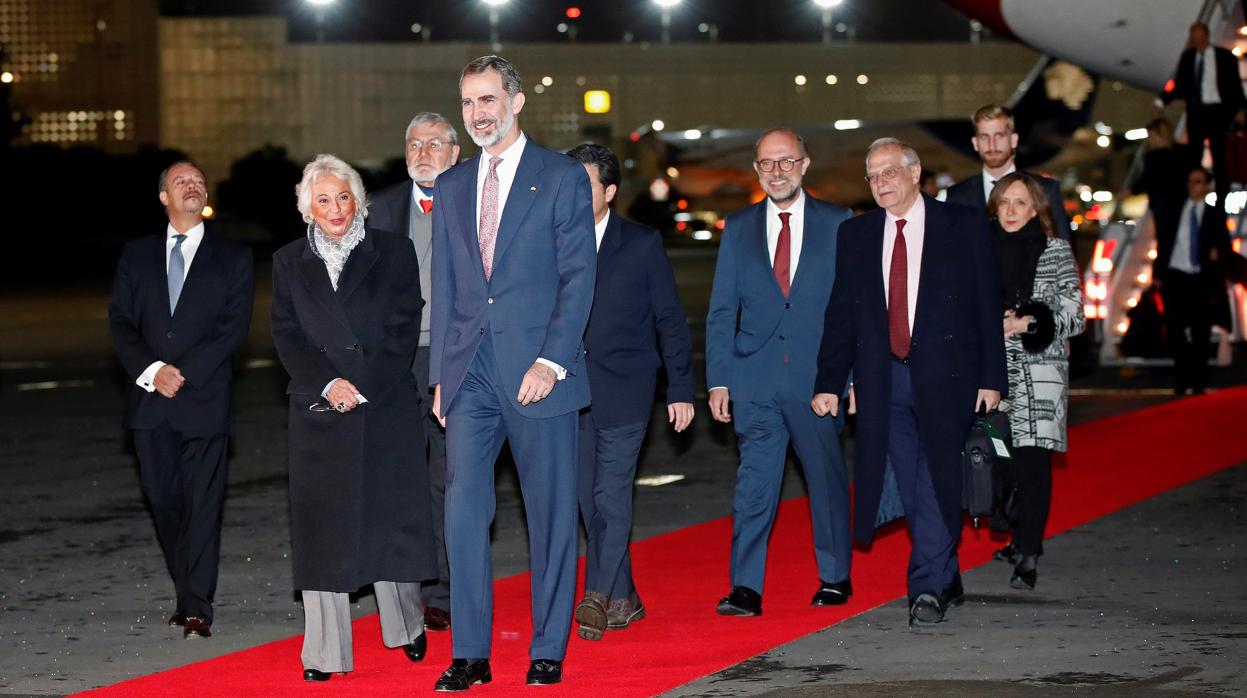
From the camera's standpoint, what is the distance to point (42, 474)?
1147 centimetres

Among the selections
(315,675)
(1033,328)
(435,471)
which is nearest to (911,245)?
(1033,328)

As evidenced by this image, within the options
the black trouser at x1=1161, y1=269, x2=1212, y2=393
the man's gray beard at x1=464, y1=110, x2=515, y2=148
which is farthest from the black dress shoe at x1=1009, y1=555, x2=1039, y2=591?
the black trouser at x1=1161, y1=269, x2=1212, y2=393

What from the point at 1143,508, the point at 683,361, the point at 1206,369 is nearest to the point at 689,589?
the point at 683,361

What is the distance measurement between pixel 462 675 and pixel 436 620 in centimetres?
130

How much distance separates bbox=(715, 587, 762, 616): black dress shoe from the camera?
6.93 meters

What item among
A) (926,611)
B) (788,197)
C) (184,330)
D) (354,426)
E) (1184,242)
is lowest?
(926,611)

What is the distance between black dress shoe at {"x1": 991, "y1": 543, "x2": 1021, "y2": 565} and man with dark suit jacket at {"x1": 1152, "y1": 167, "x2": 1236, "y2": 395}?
6.65 m

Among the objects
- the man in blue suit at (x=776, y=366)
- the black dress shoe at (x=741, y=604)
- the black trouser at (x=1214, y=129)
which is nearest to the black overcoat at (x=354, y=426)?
the black dress shoe at (x=741, y=604)

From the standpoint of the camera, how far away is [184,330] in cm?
704

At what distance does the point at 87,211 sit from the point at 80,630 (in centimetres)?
5160

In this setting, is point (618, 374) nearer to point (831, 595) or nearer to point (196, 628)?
point (831, 595)

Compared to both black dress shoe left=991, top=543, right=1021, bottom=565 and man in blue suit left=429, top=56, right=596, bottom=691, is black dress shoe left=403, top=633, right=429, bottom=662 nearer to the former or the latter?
man in blue suit left=429, top=56, right=596, bottom=691

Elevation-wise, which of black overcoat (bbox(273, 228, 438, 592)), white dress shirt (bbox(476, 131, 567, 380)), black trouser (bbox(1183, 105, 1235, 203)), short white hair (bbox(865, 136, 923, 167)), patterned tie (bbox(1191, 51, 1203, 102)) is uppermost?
patterned tie (bbox(1191, 51, 1203, 102))

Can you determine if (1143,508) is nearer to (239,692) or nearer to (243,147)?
(239,692)
